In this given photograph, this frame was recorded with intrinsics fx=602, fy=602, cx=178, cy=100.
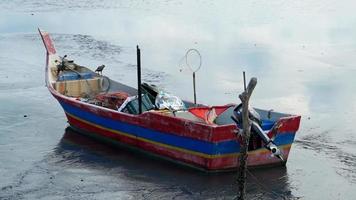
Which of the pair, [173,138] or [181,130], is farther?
[173,138]

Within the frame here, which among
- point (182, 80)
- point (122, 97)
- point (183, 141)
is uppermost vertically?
point (122, 97)

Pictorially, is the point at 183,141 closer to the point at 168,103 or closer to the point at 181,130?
the point at 181,130

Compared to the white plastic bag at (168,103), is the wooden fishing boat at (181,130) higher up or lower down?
lower down

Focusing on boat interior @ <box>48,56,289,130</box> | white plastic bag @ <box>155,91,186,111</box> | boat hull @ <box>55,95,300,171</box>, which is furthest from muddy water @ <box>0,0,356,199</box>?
white plastic bag @ <box>155,91,186,111</box>

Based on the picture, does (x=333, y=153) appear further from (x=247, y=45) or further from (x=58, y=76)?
(x=247, y=45)

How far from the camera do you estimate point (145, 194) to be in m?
10.5

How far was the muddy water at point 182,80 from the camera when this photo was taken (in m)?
11.0

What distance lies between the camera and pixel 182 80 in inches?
727

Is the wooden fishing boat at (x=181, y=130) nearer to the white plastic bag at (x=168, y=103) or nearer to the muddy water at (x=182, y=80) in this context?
the white plastic bag at (x=168, y=103)

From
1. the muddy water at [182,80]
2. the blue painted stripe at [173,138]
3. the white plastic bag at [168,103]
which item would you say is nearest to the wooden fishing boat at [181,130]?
the blue painted stripe at [173,138]

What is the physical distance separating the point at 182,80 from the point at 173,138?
7.03 m

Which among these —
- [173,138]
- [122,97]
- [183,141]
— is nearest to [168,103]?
[173,138]

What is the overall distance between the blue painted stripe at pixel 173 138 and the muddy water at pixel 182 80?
0.52m

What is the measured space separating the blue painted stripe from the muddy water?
0.52m
